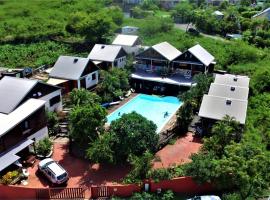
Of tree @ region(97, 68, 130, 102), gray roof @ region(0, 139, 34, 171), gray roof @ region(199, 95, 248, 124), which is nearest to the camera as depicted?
gray roof @ region(0, 139, 34, 171)

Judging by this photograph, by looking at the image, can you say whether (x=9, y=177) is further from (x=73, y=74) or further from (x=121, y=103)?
(x=121, y=103)

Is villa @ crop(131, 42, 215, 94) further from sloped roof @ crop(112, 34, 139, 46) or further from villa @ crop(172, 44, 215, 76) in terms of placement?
sloped roof @ crop(112, 34, 139, 46)

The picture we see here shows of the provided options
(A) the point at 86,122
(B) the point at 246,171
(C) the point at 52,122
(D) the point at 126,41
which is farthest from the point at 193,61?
(B) the point at 246,171

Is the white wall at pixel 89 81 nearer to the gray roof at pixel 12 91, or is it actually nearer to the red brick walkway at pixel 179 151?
the gray roof at pixel 12 91

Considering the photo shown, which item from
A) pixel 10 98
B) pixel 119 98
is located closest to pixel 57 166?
pixel 10 98

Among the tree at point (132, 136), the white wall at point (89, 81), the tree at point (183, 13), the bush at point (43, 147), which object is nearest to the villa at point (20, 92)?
the bush at point (43, 147)

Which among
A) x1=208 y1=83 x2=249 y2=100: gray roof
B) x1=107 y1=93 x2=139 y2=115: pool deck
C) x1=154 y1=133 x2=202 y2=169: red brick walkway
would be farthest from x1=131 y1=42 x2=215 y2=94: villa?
x1=154 y1=133 x2=202 y2=169: red brick walkway
